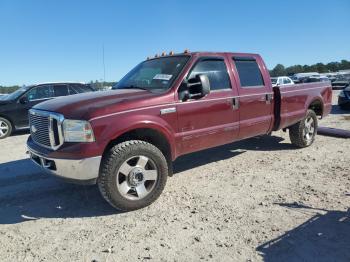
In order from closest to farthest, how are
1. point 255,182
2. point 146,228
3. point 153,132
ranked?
point 146,228
point 153,132
point 255,182

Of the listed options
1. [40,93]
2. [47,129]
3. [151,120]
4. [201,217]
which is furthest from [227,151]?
[40,93]

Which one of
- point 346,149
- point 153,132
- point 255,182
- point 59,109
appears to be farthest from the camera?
point 346,149

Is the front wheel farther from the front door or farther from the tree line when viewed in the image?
the tree line

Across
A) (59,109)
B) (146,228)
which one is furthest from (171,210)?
(59,109)

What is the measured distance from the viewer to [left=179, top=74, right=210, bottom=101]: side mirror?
4552 millimetres

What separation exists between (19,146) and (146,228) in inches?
237

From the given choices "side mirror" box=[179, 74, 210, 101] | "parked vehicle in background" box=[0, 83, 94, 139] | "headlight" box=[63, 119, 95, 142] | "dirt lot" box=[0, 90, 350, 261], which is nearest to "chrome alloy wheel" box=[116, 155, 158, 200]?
"dirt lot" box=[0, 90, 350, 261]

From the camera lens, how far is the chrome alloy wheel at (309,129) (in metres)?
7.01

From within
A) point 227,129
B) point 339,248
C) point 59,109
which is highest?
point 59,109

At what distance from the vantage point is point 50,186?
513cm

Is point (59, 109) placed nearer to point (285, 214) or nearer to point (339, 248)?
point (285, 214)

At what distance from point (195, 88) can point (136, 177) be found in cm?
148

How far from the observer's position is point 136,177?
420 cm

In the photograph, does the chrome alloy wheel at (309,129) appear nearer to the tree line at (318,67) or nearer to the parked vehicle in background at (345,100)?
the parked vehicle in background at (345,100)
